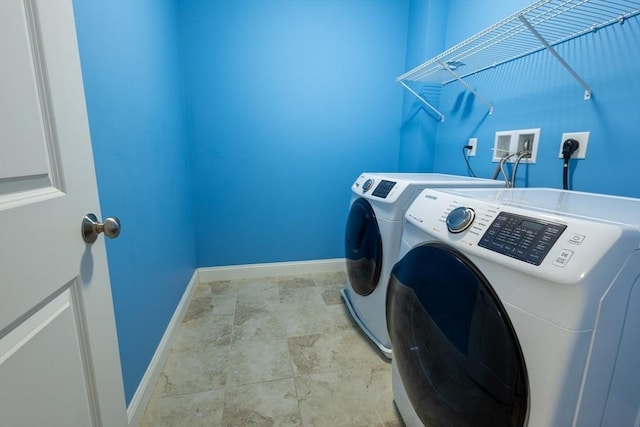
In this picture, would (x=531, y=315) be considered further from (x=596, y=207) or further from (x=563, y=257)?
(x=596, y=207)

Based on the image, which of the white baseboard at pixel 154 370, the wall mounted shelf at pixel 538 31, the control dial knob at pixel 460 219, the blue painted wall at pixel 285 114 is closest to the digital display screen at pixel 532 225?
the control dial knob at pixel 460 219

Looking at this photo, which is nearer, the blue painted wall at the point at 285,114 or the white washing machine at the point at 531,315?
the white washing machine at the point at 531,315

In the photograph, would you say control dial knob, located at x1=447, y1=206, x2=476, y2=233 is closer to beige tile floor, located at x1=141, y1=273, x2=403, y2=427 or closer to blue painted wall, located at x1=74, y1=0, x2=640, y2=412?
blue painted wall, located at x1=74, y1=0, x2=640, y2=412

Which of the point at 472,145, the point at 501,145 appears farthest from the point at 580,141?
the point at 472,145

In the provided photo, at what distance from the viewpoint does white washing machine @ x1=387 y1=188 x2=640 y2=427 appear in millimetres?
466

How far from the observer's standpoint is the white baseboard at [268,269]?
2.26 meters

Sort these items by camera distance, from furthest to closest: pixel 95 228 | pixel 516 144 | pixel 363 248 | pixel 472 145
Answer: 1. pixel 472 145
2. pixel 363 248
3. pixel 516 144
4. pixel 95 228

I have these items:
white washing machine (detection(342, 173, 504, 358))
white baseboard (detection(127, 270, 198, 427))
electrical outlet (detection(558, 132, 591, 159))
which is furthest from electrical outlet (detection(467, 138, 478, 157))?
white baseboard (detection(127, 270, 198, 427))

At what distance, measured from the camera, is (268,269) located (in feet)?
7.63

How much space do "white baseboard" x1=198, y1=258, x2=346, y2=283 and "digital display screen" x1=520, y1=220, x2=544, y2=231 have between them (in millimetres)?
1915

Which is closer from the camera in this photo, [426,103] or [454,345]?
[454,345]

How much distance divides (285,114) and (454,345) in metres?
1.88

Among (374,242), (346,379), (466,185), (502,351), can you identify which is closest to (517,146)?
(466,185)

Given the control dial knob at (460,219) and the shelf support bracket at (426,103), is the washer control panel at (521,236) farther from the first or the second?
the shelf support bracket at (426,103)
